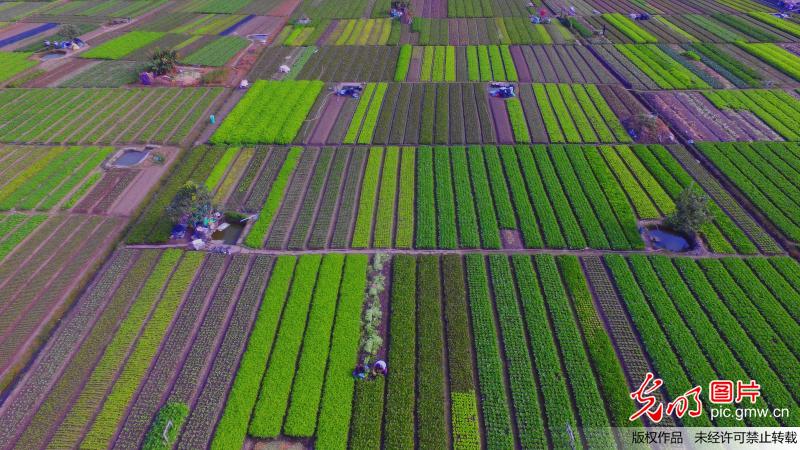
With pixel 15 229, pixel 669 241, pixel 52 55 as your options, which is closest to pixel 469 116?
pixel 669 241

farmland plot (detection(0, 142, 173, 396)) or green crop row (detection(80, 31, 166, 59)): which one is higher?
green crop row (detection(80, 31, 166, 59))

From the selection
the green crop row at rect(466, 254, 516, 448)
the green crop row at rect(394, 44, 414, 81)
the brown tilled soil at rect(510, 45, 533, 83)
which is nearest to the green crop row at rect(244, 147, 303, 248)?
the green crop row at rect(466, 254, 516, 448)

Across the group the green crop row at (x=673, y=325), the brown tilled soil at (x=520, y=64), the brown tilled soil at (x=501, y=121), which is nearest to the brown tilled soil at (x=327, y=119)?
the brown tilled soil at (x=501, y=121)

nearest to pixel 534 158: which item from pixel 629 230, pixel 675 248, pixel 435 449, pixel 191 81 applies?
pixel 629 230

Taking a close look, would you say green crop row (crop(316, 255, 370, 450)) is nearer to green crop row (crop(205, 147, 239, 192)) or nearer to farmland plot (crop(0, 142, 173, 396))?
green crop row (crop(205, 147, 239, 192))

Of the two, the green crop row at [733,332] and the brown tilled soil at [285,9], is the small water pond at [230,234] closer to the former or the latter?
the green crop row at [733,332]

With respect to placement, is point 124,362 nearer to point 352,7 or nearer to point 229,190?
point 229,190

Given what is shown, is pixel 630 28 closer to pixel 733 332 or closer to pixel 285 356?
pixel 733 332
